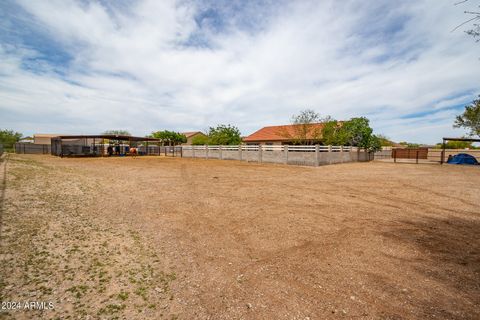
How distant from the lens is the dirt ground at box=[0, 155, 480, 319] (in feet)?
7.72

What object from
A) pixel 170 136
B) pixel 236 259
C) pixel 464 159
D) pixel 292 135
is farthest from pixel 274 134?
pixel 236 259

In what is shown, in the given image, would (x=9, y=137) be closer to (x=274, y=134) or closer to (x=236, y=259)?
(x=274, y=134)

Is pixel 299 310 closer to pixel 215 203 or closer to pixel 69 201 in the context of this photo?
pixel 215 203

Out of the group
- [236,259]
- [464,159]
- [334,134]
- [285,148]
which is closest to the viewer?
[236,259]

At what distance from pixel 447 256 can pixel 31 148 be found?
48240 millimetres

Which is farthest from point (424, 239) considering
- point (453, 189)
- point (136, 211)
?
point (453, 189)

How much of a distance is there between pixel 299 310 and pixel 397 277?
61.8 inches

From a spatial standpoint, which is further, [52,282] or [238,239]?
[238,239]

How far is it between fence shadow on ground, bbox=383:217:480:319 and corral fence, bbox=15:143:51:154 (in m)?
47.0

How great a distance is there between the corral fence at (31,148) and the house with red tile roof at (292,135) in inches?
1347

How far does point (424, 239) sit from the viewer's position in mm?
4086

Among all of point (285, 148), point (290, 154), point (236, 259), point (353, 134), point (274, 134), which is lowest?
point (236, 259)

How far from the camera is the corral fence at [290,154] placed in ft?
64.1

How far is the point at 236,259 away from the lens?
3373 mm
